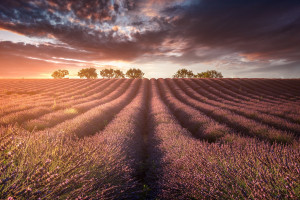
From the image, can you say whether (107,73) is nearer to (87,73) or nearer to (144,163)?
(87,73)

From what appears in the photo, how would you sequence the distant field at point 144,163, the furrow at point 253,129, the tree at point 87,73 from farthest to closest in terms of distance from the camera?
the tree at point 87,73 → the furrow at point 253,129 → the distant field at point 144,163

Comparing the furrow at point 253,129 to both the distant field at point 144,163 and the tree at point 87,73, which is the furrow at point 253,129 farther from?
the tree at point 87,73

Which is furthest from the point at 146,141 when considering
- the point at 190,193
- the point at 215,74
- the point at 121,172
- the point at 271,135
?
the point at 215,74

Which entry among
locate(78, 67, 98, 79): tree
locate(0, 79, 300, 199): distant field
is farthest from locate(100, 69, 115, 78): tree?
locate(0, 79, 300, 199): distant field

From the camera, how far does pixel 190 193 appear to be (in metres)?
2.03

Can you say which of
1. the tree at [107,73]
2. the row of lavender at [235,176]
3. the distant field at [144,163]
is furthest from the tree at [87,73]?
the row of lavender at [235,176]

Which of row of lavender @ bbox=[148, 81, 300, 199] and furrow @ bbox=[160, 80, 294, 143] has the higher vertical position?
row of lavender @ bbox=[148, 81, 300, 199]

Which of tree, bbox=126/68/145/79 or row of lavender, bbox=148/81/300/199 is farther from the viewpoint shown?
tree, bbox=126/68/145/79

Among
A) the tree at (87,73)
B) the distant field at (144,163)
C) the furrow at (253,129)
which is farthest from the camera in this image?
the tree at (87,73)

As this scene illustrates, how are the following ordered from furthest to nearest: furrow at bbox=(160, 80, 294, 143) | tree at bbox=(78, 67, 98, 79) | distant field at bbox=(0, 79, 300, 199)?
tree at bbox=(78, 67, 98, 79) < furrow at bbox=(160, 80, 294, 143) < distant field at bbox=(0, 79, 300, 199)

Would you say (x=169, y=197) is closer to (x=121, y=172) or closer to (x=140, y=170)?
(x=121, y=172)

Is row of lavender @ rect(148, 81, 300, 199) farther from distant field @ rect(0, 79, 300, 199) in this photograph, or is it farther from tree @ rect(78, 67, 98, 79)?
tree @ rect(78, 67, 98, 79)

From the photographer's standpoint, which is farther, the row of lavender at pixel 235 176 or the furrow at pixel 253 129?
the furrow at pixel 253 129

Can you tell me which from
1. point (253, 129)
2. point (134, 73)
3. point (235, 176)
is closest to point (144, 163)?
point (235, 176)
